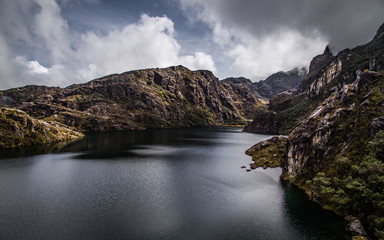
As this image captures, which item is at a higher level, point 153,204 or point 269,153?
point 269,153

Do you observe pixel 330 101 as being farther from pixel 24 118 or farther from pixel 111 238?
pixel 24 118

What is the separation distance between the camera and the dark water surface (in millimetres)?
46688

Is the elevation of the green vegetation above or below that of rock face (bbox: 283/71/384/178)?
below

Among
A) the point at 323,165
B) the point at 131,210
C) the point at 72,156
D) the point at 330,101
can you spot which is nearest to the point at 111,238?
the point at 131,210

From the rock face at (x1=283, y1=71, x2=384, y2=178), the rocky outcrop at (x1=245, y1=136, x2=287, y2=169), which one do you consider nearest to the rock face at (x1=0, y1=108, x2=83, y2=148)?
the rocky outcrop at (x1=245, y1=136, x2=287, y2=169)

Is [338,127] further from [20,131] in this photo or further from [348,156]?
[20,131]

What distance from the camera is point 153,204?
198ft

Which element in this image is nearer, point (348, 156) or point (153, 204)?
point (153, 204)

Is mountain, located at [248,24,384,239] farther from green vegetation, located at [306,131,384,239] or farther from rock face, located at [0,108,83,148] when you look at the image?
rock face, located at [0,108,83,148]

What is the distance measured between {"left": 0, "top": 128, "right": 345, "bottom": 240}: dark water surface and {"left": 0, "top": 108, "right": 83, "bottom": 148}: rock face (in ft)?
218

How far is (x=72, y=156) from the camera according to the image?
423 feet

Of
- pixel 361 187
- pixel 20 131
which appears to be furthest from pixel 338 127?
pixel 20 131

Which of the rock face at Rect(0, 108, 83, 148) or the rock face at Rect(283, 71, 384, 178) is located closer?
the rock face at Rect(283, 71, 384, 178)

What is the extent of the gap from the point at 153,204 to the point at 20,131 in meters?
160
